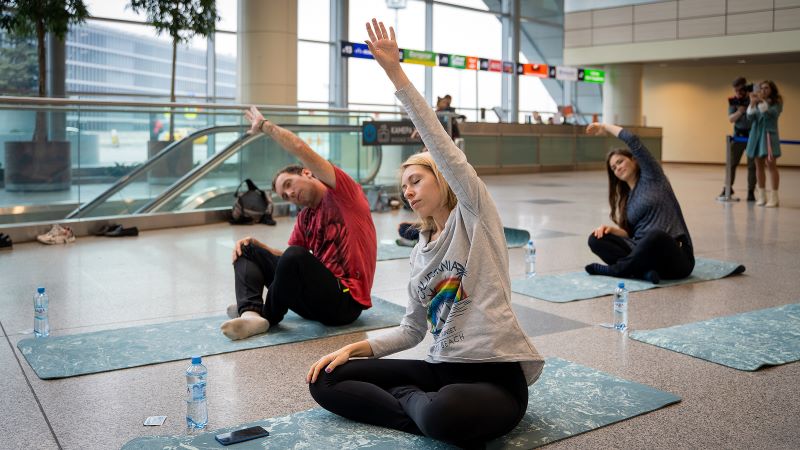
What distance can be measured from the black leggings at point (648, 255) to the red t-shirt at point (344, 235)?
2.42m

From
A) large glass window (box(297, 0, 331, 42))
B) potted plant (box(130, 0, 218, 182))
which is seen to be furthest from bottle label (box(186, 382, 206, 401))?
large glass window (box(297, 0, 331, 42))

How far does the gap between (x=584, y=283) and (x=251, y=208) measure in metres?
5.26

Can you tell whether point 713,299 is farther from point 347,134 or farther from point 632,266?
point 347,134

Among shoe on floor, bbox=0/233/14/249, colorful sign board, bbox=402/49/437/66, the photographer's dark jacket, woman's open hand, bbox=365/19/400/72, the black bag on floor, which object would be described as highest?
colorful sign board, bbox=402/49/437/66

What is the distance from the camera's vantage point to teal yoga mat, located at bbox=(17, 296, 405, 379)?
3.94m

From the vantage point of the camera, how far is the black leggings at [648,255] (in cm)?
605

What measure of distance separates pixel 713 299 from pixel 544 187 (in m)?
11.1

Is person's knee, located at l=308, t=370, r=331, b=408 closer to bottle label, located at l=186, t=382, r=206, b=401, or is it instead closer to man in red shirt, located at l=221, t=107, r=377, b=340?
bottle label, located at l=186, t=382, r=206, b=401

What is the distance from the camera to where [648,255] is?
6.09 m

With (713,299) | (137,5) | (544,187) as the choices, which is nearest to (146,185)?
(137,5)

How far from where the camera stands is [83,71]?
19.2 meters

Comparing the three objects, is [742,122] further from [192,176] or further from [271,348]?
[271,348]

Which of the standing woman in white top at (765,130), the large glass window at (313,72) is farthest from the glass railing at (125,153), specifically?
the large glass window at (313,72)

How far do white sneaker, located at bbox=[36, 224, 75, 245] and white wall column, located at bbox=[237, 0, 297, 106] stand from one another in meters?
8.60
